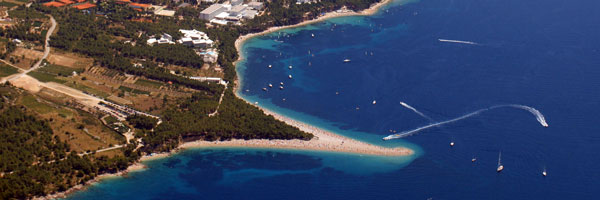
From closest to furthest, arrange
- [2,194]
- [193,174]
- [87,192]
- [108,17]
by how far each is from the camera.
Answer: [2,194] → [87,192] → [193,174] → [108,17]

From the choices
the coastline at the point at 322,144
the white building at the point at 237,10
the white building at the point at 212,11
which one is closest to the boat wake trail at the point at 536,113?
the coastline at the point at 322,144

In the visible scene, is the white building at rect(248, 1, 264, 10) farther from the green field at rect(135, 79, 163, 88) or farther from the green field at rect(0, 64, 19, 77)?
the green field at rect(0, 64, 19, 77)

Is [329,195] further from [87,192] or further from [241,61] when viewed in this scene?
[241,61]

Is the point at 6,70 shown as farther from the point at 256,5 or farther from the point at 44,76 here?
the point at 256,5

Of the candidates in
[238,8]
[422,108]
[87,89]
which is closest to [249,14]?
[238,8]

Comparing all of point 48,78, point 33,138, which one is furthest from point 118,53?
point 33,138
